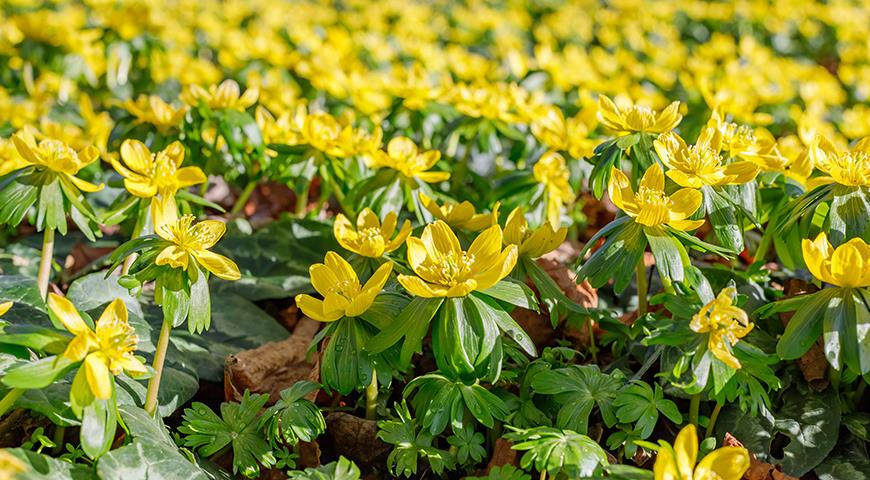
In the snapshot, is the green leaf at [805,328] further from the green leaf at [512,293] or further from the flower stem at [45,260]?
the flower stem at [45,260]

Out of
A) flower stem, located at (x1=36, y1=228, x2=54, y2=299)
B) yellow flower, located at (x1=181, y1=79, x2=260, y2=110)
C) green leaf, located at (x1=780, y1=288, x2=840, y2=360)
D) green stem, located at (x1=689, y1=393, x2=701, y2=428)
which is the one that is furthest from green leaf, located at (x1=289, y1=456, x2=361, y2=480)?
yellow flower, located at (x1=181, y1=79, x2=260, y2=110)

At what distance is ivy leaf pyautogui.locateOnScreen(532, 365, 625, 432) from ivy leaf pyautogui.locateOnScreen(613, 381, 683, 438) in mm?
28

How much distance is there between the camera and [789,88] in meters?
4.43

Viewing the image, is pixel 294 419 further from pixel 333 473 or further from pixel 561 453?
pixel 561 453

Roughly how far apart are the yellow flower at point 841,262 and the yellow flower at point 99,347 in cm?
139

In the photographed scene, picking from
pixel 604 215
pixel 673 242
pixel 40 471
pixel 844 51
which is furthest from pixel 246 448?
pixel 844 51

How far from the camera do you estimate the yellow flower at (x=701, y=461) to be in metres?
1.51

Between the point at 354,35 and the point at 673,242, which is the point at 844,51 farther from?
the point at 673,242

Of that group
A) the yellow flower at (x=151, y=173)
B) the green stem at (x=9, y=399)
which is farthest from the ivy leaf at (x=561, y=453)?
the yellow flower at (x=151, y=173)

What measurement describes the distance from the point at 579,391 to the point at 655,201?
1.52 feet

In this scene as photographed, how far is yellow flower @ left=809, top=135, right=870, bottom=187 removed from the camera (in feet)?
6.10

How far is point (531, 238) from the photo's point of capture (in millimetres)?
2004

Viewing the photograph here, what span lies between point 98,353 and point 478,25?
5.07 meters

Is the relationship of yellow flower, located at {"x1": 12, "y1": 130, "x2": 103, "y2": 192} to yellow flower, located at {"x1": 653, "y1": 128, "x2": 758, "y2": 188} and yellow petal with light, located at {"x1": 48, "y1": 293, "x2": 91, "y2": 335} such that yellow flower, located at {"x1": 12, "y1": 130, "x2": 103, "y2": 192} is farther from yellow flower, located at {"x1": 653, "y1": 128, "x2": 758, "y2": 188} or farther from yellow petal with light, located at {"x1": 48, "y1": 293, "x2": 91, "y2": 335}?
yellow flower, located at {"x1": 653, "y1": 128, "x2": 758, "y2": 188}
